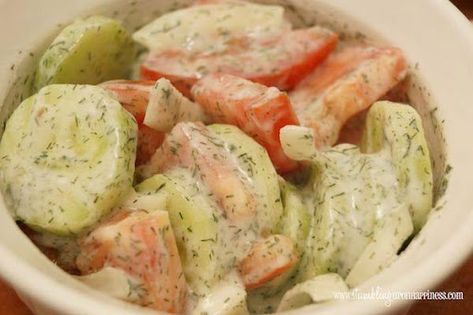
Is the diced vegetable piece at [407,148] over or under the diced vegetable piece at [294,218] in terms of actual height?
over

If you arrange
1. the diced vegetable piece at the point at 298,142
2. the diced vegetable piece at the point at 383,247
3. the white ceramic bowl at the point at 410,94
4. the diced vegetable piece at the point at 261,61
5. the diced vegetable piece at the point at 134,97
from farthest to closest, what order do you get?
1. the diced vegetable piece at the point at 261,61
2. the diced vegetable piece at the point at 134,97
3. the diced vegetable piece at the point at 298,142
4. the diced vegetable piece at the point at 383,247
5. the white ceramic bowl at the point at 410,94

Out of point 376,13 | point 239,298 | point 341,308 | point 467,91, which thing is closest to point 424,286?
point 341,308

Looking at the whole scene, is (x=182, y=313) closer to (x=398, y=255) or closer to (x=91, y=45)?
(x=398, y=255)

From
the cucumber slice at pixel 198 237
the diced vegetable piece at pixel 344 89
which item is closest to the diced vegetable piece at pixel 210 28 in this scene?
the diced vegetable piece at pixel 344 89

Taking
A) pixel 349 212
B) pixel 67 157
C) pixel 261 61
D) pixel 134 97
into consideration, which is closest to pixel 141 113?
pixel 134 97

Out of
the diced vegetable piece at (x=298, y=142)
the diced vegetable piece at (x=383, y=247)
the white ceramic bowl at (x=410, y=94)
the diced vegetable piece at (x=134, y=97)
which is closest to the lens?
the white ceramic bowl at (x=410, y=94)

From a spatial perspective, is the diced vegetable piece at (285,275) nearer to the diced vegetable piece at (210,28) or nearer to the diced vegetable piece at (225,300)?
the diced vegetable piece at (225,300)

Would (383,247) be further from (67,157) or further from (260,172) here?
(67,157)
